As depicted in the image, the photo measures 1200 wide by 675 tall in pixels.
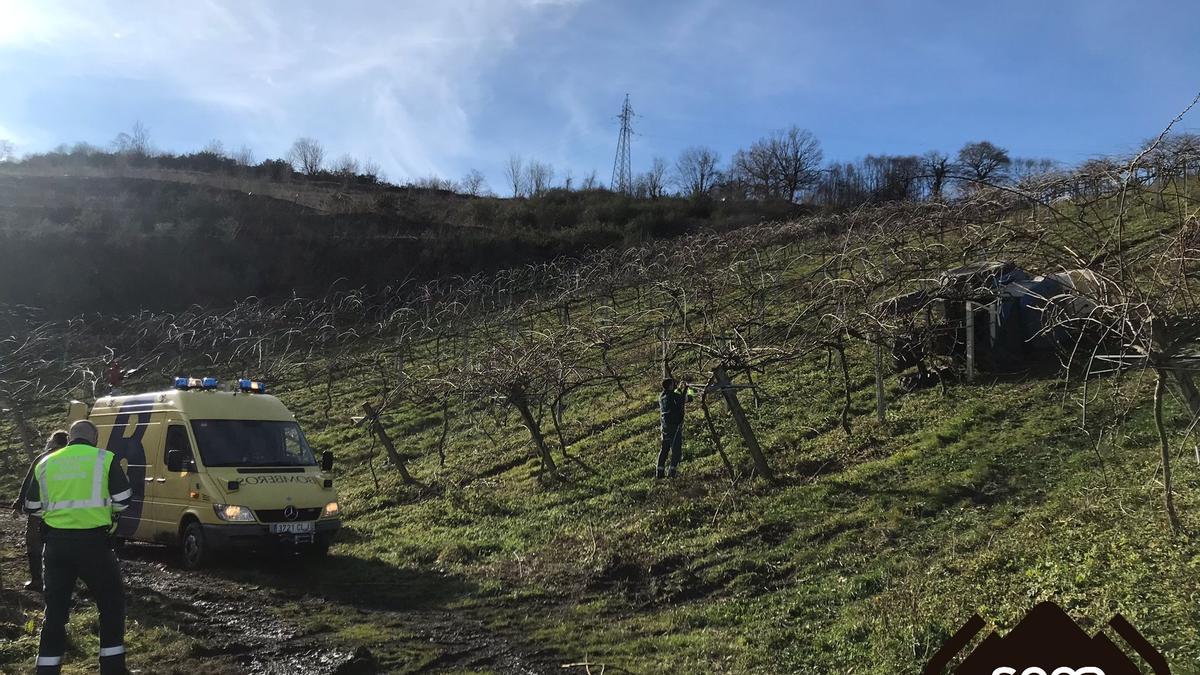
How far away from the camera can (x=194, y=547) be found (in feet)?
32.9

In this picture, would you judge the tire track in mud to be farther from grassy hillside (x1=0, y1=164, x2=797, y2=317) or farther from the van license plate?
grassy hillside (x1=0, y1=164, x2=797, y2=317)

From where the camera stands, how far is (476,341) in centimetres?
2730

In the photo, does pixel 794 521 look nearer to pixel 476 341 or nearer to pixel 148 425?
pixel 148 425

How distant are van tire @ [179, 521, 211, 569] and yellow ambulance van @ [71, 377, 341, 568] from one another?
1 centimetres

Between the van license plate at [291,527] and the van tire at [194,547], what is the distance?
0.88 meters

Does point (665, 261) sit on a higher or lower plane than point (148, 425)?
higher

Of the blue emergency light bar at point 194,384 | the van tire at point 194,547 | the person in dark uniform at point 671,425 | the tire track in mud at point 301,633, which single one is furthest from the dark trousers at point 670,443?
the blue emergency light bar at point 194,384

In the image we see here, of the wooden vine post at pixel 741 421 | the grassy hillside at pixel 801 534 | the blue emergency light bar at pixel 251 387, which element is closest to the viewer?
the grassy hillside at pixel 801 534

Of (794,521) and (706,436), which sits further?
(706,436)

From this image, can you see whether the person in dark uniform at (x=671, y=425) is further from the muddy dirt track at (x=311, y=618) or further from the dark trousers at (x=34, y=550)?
the dark trousers at (x=34, y=550)

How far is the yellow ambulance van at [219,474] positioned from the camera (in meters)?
9.81

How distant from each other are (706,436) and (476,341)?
1512 cm

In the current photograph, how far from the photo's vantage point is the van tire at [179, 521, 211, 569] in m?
9.83

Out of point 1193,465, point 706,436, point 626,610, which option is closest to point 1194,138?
point 1193,465
